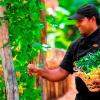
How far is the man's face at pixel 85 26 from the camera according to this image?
6.26m

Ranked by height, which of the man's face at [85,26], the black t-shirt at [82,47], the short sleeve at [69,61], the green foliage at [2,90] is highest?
the man's face at [85,26]

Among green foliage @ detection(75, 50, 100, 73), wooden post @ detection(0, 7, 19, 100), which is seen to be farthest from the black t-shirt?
wooden post @ detection(0, 7, 19, 100)

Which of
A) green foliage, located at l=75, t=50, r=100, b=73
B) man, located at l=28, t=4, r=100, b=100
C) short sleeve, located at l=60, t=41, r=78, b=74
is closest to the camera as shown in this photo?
green foliage, located at l=75, t=50, r=100, b=73

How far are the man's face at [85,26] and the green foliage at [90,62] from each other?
331 millimetres

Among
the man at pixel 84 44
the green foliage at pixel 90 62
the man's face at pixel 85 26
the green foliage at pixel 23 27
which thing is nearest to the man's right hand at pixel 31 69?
the man at pixel 84 44

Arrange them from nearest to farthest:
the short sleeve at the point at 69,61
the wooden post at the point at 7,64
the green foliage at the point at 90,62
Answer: the wooden post at the point at 7,64 < the green foliage at the point at 90,62 < the short sleeve at the point at 69,61

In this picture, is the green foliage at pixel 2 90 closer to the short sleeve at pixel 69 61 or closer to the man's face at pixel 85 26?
the short sleeve at pixel 69 61

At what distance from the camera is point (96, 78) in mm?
5801

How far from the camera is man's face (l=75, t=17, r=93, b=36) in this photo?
6262 millimetres

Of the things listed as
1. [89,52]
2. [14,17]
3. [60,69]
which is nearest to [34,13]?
[14,17]

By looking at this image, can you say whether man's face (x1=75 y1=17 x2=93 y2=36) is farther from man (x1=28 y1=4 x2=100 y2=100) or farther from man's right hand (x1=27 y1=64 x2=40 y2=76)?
A: man's right hand (x1=27 y1=64 x2=40 y2=76)

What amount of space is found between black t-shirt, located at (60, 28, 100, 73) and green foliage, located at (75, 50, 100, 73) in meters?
0.12

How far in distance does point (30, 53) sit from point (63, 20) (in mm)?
474

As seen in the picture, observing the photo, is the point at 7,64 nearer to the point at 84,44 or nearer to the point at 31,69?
the point at 31,69
